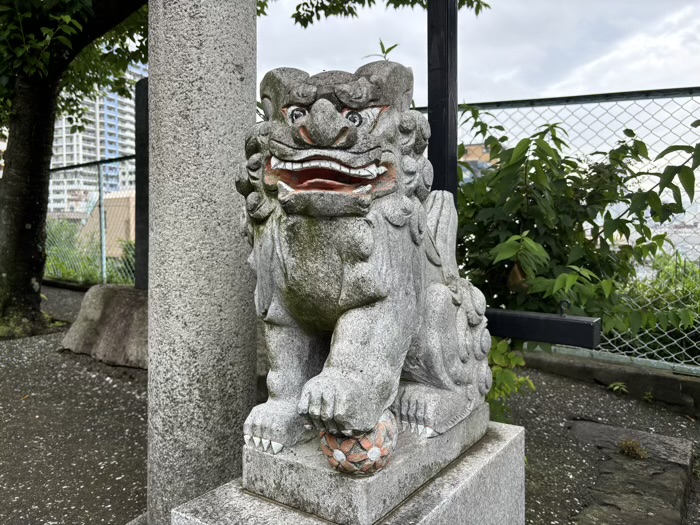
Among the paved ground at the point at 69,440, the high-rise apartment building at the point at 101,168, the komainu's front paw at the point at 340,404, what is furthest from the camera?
the high-rise apartment building at the point at 101,168

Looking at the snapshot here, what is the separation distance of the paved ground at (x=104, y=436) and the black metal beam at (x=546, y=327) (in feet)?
2.58

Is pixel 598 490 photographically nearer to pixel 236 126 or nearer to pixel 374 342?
pixel 374 342

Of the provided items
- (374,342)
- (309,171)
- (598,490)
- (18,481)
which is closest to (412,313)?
(374,342)

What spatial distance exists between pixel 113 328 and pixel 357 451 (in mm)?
3202

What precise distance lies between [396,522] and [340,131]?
Answer: 0.90 m

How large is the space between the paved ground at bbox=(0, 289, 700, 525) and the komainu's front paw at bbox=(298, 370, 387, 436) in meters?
1.32

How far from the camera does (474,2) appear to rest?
15.5 ft

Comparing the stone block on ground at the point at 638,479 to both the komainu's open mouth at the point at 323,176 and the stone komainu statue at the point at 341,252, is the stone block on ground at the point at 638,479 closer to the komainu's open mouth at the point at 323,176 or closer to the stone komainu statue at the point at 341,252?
the stone komainu statue at the point at 341,252

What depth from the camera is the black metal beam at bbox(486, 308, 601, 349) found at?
197 centimetres

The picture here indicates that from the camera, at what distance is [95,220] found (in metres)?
6.91

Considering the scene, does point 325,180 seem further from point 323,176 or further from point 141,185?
point 141,185

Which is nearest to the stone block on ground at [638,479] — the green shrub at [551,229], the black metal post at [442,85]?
the green shrub at [551,229]

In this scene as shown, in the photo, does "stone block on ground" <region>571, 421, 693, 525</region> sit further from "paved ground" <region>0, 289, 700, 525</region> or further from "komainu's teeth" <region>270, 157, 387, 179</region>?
"komainu's teeth" <region>270, 157, 387, 179</region>

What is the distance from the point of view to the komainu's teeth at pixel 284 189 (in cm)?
127
